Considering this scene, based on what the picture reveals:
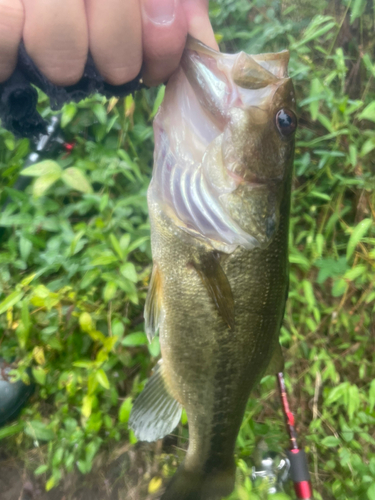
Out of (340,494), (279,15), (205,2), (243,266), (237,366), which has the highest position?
(205,2)

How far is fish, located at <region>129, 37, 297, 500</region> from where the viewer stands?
0.86 m

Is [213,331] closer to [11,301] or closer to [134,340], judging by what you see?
[134,340]

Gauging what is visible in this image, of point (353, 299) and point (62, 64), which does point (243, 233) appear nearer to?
point (62, 64)

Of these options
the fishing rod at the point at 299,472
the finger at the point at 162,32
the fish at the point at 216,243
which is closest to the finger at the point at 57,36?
the finger at the point at 162,32

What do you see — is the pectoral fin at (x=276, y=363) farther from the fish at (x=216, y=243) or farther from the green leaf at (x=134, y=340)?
the green leaf at (x=134, y=340)

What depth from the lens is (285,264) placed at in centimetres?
105

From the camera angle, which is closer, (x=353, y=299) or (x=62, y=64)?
(x=62, y=64)

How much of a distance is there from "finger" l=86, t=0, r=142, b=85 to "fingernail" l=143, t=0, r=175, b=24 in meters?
0.03

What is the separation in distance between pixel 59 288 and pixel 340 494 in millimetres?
1703

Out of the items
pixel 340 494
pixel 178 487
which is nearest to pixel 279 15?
pixel 178 487

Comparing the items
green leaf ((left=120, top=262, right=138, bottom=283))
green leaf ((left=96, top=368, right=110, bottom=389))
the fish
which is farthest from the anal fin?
green leaf ((left=120, top=262, right=138, bottom=283))

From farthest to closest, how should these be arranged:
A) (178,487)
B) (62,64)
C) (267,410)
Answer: (267,410)
(178,487)
(62,64)

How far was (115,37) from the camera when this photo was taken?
69 cm

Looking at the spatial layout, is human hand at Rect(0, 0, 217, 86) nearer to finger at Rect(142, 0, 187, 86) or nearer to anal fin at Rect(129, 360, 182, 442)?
finger at Rect(142, 0, 187, 86)
